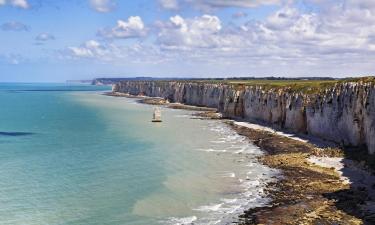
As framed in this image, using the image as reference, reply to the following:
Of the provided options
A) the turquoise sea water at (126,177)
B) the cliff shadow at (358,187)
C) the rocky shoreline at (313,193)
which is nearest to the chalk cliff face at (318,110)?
the cliff shadow at (358,187)

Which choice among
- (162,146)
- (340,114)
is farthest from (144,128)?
(340,114)

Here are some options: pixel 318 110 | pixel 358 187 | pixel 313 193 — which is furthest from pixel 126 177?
pixel 318 110

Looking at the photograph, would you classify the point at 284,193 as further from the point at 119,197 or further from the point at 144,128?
the point at 144,128

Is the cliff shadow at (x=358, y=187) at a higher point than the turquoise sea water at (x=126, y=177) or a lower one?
higher

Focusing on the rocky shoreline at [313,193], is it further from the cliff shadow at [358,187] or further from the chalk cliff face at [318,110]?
the chalk cliff face at [318,110]

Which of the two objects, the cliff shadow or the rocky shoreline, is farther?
the cliff shadow

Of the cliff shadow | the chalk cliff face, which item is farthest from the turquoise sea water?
the chalk cliff face

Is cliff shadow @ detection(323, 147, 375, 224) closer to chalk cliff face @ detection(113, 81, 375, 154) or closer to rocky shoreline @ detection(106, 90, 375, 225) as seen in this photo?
rocky shoreline @ detection(106, 90, 375, 225)
